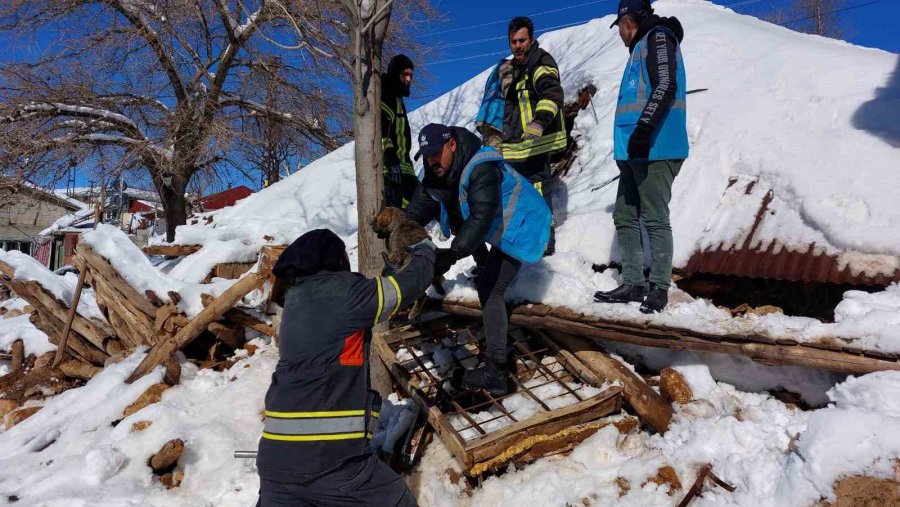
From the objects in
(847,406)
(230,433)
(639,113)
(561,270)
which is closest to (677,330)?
(847,406)

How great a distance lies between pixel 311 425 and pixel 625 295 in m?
2.25

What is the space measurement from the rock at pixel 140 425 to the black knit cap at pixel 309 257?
232 centimetres

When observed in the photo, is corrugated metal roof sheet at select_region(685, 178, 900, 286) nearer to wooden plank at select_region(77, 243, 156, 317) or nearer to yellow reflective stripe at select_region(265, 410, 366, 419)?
yellow reflective stripe at select_region(265, 410, 366, 419)

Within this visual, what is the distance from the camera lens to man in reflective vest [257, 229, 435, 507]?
2.26 metres

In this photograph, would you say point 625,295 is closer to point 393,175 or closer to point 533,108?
point 533,108

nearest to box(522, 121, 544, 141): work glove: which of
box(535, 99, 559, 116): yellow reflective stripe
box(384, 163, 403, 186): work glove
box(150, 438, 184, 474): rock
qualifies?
box(535, 99, 559, 116): yellow reflective stripe

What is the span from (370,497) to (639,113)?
2.86m

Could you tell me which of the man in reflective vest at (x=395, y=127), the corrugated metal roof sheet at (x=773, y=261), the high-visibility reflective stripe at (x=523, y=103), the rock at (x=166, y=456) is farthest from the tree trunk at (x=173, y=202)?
the corrugated metal roof sheet at (x=773, y=261)

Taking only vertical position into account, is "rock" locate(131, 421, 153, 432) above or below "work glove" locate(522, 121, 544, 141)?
below

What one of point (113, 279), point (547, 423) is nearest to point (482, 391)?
point (547, 423)

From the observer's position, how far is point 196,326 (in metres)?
4.91

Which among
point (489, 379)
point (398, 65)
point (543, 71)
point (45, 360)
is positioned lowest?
point (45, 360)

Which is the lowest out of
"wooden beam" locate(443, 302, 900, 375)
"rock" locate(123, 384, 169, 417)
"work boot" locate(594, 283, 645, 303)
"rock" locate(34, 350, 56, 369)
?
"rock" locate(34, 350, 56, 369)

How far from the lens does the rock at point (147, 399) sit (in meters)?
4.28
